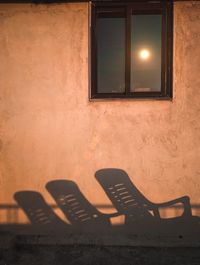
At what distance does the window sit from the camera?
16.0ft

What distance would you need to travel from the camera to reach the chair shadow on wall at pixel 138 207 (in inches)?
189

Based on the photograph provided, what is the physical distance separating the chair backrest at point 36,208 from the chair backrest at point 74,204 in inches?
7.8

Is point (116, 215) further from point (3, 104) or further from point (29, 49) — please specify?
point (29, 49)

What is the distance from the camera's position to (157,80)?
16.2 ft

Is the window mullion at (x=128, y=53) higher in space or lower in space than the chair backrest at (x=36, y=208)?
higher

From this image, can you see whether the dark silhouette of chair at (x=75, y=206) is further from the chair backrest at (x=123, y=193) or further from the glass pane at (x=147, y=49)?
the glass pane at (x=147, y=49)

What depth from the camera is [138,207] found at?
4.86 m

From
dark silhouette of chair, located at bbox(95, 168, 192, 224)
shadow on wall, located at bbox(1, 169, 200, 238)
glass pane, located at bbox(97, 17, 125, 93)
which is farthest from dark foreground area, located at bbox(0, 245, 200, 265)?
glass pane, located at bbox(97, 17, 125, 93)

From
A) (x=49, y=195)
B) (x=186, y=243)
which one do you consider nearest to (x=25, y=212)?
(x=49, y=195)

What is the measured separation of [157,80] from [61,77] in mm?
1596

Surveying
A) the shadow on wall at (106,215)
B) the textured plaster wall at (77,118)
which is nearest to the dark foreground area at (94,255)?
the shadow on wall at (106,215)

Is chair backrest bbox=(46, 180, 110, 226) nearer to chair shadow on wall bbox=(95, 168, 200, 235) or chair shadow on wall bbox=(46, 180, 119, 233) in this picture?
chair shadow on wall bbox=(46, 180, 119, 233)

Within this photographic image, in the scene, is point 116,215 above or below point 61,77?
below

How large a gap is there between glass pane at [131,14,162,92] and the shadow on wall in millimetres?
1555
